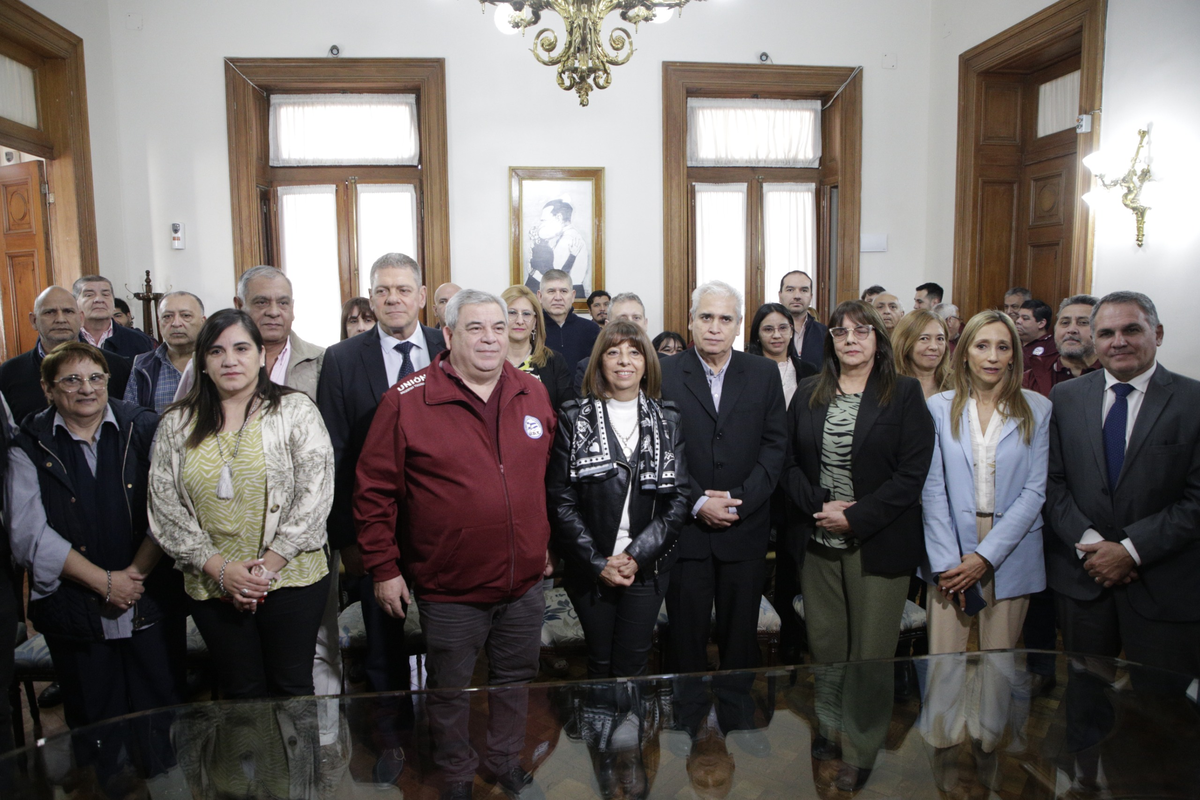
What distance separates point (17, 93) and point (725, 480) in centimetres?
591

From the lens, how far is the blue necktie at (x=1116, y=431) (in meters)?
2.25

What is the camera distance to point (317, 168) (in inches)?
252

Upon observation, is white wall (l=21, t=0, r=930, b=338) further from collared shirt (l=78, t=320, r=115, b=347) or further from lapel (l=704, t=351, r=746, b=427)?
lapel (l=704, t=351, r=746, b=427)

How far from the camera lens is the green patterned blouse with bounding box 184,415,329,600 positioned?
79.0 inches

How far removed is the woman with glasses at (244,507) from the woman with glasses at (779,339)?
6.28ft

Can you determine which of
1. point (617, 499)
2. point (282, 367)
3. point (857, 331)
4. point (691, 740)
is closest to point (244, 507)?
point (282, 367)

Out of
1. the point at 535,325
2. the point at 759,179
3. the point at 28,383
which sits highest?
the point at 759,179

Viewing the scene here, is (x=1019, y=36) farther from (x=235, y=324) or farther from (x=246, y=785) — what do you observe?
(x=246, y=785)

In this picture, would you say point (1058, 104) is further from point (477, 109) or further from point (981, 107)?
point (477, 109)

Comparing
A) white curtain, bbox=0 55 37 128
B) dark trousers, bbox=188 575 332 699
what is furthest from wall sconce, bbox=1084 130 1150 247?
white curtain, bbox=0 55 37 128

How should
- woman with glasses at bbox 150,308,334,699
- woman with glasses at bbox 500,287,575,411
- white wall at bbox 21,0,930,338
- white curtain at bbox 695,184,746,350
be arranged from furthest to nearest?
white curtain at bbox 695,184,746,350 < white wall at bbox 21,0,930,338 < woman with glasses at bbox 500,287,575,411 < woman with glasses at bbox 150,308,334,699

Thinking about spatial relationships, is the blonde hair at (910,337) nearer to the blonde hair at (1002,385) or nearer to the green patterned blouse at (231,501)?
the blonde hair at (1002,385)

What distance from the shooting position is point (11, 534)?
79.4 inches

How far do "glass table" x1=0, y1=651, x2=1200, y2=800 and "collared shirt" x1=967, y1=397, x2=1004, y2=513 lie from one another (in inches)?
29.7
